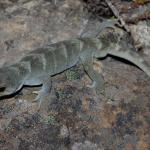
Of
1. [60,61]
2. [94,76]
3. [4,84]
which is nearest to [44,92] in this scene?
[60,61]

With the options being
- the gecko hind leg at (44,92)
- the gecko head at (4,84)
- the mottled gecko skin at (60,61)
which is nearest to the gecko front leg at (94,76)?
the mottled gecko skin at (60,61)

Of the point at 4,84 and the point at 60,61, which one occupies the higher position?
the point at 4,84

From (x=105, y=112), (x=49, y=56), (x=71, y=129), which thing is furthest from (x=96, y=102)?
(x=49, y=56)

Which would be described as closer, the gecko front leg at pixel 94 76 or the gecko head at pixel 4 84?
the gecko head at pixel 4 84

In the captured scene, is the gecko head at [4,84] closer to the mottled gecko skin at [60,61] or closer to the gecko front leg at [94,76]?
the mottled gecko skin at [60,61]

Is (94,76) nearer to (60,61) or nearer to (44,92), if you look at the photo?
(60,61)

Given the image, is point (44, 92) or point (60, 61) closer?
point (44, 92)

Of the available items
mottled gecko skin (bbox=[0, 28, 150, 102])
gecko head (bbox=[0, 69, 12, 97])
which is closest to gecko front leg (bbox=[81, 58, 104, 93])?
mottled gecko skin (bbox=[0, 28, 150, 102])

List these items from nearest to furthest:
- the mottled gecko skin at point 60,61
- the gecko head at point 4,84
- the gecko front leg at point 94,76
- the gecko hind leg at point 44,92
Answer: the gecko head at point 4,84
the mottled gecko skin at point 60,61
the gecko hind leg at point 44,92
the gecko front leg at point 94,76
